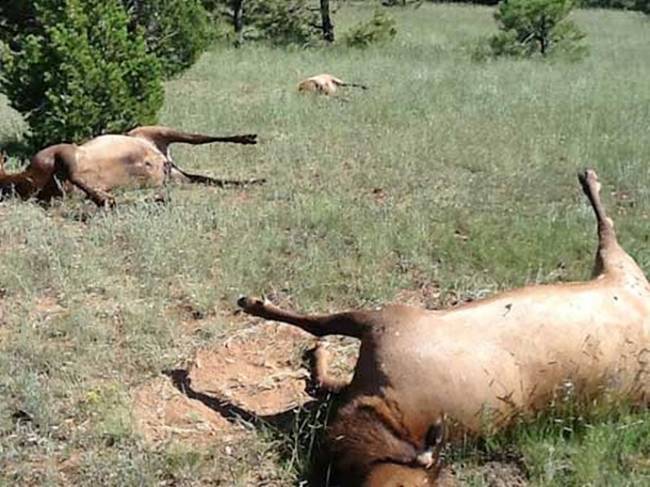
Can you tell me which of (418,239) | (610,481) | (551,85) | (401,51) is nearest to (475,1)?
(401,51)

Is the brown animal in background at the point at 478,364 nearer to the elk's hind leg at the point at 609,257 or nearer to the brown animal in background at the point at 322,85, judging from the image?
the elk's hind leg at the point at 609,257

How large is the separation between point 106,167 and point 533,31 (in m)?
12.1

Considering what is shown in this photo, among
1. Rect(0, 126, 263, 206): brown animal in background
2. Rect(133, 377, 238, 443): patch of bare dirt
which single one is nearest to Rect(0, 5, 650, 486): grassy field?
Rect(133, 377, 238, 443): patch of bare dirt

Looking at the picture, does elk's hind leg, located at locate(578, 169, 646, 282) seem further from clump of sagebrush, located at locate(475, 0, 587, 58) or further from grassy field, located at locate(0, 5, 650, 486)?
clump of sagebrush, located at locate(475, 0, 587, 58)

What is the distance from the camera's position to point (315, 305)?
512 cm

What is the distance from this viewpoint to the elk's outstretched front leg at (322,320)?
12.0ft

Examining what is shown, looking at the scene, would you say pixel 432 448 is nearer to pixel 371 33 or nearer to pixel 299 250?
pixel 299 250

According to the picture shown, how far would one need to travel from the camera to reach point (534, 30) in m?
17.5

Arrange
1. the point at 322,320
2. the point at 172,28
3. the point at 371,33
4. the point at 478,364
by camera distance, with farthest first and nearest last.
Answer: the point at 371,33
the point at 172,28
the point at 322,320
the point at 478,364

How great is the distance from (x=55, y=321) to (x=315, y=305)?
136cm

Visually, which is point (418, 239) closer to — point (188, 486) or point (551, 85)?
point (188, 486)

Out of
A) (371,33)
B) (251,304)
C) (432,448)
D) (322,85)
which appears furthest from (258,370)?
(371,33)

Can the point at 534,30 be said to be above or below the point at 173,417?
below

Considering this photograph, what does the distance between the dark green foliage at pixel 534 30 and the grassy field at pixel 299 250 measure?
6071 mm
